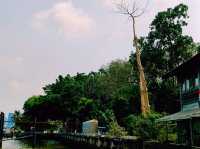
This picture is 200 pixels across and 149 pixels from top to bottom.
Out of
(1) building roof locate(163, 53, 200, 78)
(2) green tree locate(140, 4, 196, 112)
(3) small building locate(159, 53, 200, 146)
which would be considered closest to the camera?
(1) building roof locate(163, 53, 200, 78)

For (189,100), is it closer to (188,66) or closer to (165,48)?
(188,66)

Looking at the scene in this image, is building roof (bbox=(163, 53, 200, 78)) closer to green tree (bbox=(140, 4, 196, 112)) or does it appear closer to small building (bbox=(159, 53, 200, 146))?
small building (bbox=(159, 53, 200, 146))

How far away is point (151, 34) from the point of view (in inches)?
2272

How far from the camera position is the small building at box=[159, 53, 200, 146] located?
2930 cm

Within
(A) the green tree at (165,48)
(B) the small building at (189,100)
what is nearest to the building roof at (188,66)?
(B) the small building at (189,100)

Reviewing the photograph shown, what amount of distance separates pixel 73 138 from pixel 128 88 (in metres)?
11.8

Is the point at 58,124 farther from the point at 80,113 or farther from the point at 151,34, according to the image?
the point at 151,34

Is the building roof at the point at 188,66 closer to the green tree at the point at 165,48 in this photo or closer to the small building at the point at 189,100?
the small building at the point at 189,100

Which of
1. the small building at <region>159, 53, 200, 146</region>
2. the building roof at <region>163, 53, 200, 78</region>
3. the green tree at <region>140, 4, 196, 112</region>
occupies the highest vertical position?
the green tree at <region>140, 4, 196, 112</region>

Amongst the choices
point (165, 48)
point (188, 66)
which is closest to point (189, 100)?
point (188, 66)

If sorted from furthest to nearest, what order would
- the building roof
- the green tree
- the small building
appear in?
1. the green tree
2. the small building
3. the building roof

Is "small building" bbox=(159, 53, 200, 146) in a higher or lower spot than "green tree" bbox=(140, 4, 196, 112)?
lower

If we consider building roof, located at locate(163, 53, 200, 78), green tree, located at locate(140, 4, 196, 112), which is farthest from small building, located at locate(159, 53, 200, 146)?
green tree, located at locate(140, 4, 196, 112)

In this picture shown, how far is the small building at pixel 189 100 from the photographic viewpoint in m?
29.3
